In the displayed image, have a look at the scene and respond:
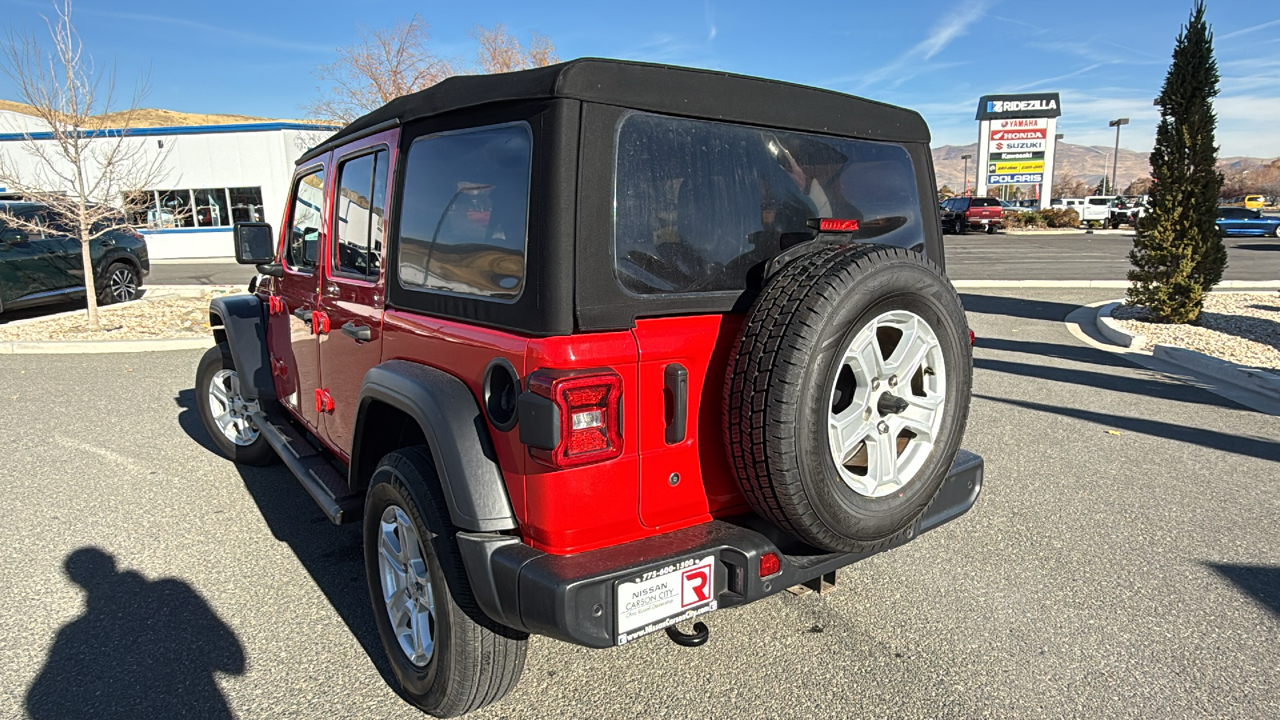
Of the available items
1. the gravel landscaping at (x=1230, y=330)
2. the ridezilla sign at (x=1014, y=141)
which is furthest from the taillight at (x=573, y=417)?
the ridezilla sign at (x=1014, y=141)

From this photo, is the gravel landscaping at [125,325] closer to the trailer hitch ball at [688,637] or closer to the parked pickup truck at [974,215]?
the trailer hitch ball at [688,637]

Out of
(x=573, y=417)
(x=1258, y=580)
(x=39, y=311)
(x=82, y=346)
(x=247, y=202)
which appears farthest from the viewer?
(x=247, y=202)

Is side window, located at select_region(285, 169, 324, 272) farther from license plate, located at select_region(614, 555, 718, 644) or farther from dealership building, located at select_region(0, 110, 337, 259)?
dealership building, located at select_region(0, 110, 337, 259)

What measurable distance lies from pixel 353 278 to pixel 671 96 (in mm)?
1640

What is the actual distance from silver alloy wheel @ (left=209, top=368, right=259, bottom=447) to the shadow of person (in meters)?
1.55

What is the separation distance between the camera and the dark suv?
34.9 ft

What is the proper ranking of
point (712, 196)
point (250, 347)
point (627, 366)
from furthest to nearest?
point (250, 347) < point (712, 196) < point (627, 366)

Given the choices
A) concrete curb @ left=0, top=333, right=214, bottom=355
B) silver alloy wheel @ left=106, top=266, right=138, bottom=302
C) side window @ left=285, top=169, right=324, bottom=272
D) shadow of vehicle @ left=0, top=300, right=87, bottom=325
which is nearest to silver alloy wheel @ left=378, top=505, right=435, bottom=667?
side window @ left=285, top=169, right=324, bottom=272

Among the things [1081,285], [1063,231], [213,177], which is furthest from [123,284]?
[1063,231]

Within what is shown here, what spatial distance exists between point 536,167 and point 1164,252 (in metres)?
10.8

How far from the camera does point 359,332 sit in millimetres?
2973

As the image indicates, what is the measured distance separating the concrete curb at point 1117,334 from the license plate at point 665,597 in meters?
8.34

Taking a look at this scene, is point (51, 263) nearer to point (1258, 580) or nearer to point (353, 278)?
point (353, 278)

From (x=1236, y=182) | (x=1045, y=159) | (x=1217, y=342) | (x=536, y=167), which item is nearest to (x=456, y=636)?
(x=536, y=167)
